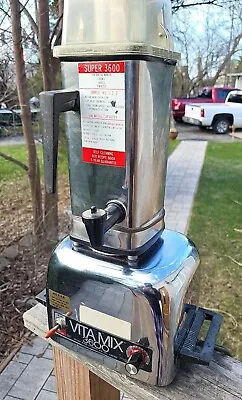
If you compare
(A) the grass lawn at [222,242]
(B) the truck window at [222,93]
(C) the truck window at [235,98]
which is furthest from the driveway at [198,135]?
(A) the grass lawn at [222,242]

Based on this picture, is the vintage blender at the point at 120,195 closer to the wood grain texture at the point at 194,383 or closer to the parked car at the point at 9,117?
the wood grain texture at the point at 194,383

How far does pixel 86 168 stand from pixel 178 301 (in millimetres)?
269

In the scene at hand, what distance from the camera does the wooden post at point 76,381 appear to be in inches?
30.3

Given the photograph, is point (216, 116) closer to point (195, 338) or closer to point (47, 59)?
point (47, 59)

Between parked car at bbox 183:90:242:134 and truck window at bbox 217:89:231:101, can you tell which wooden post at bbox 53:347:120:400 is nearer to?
parked car at bbox 183:90:242:134

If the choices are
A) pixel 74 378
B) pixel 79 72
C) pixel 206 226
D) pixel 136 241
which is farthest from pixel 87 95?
pixel 206 226

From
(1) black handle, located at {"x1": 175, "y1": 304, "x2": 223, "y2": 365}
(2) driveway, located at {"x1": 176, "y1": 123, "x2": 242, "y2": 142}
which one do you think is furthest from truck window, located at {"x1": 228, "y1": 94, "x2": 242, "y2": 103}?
(1) black handle, located at {"x1": 175, "y1": 304, "x2": 223, "y2": 365}

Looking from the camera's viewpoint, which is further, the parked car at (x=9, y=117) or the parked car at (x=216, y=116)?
the parked car at (x=216, y=116)

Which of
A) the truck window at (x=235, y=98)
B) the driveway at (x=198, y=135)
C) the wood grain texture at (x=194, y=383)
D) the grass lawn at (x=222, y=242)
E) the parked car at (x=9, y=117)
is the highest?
the parked car at (x=9, y=117)

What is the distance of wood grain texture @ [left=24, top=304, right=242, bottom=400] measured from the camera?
64cm

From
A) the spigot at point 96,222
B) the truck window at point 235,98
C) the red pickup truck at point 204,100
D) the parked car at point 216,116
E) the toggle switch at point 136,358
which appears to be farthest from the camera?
the red pickup truck at point 204,100

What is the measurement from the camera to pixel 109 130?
593 millimetres

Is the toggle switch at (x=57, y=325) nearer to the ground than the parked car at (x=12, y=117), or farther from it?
nearer to the ground

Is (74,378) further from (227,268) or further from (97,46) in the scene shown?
(227,268)
